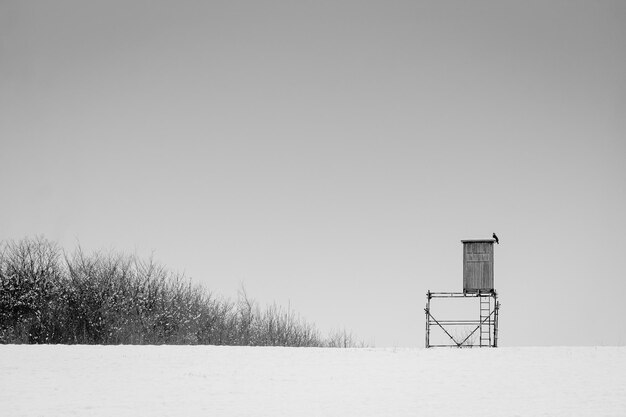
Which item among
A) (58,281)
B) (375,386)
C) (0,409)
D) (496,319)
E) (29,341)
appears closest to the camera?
(0,409)

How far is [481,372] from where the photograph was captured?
92.9ft

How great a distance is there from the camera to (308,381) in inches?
1062

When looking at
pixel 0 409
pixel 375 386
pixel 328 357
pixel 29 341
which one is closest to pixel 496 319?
pixel 328 357

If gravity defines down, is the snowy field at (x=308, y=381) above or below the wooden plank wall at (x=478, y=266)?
below

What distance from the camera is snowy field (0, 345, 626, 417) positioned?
72.5ft

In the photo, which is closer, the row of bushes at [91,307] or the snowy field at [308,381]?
the snowy field at [308,381]

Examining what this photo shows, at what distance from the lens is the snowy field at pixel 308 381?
72.5 ft

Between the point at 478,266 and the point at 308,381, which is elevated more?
the point at 478,266

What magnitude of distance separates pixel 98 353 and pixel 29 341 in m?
24.8

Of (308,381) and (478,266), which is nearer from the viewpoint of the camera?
(308,381)

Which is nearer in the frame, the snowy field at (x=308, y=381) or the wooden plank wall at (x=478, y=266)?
the snowy field at (x=308, y=381)

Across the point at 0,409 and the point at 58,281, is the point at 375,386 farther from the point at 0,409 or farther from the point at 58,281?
the point at 58,281

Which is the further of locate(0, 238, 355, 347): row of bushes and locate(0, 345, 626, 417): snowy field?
locate(0, 238, 355, 347): row of bushes

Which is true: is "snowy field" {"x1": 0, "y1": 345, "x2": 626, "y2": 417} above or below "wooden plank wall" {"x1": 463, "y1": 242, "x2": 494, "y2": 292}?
below
